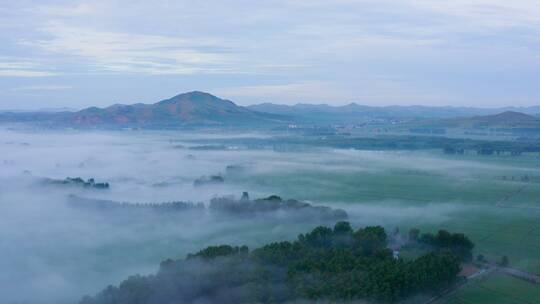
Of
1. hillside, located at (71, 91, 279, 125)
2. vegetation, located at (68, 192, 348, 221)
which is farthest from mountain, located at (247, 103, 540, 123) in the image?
vegetation, located at (68, 192, 348, 221)

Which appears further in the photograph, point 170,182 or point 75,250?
point 170,182

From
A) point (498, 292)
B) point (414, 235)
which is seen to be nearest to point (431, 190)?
point (414, 235)

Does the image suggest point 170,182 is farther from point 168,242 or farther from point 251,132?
point 251,132

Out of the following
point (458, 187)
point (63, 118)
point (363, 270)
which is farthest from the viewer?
point (63, 118)

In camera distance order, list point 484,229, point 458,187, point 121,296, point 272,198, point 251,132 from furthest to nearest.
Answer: point 251,132 → point 458,187 → point 272,198 → point 484,229 → point 121,296

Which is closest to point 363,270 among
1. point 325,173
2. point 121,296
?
point 121,296

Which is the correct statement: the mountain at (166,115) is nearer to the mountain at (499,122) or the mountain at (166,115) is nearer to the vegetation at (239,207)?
the mountain at (499,122)

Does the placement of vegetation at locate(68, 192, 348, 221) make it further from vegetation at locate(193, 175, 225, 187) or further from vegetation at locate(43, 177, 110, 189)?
vegetation at locate(193, 175, 225, 187)
